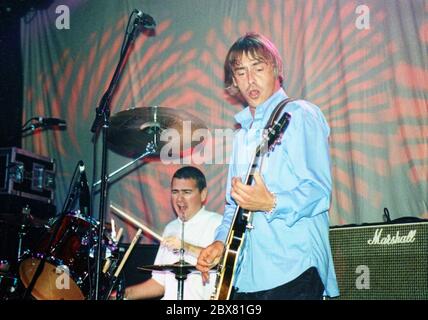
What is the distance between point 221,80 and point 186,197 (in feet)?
4.33

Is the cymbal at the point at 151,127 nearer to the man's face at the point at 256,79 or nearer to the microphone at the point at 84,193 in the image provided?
the microphone at the point at 84,193

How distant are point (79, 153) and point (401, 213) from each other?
127 inches

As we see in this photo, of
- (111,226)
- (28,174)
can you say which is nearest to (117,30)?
(28,174)

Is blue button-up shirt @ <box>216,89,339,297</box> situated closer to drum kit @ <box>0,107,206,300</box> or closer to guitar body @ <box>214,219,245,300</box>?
guitar body @ <box>214,219,245,300</box>

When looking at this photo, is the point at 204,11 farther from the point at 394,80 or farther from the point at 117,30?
the point at 394,80

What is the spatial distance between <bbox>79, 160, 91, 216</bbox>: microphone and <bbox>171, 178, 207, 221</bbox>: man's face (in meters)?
0.88

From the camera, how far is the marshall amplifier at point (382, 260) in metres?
3.05

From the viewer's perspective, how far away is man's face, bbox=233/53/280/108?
8.31ft

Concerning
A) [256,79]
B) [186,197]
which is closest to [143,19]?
[256,79]

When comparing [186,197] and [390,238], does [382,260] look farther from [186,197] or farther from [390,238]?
[186,197]

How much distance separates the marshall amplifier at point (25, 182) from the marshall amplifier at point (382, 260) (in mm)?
2855

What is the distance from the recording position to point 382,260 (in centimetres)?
317

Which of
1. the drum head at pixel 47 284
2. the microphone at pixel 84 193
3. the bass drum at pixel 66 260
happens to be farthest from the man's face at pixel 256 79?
the drum head at pixel 47 284

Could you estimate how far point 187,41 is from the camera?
532 centimetres
